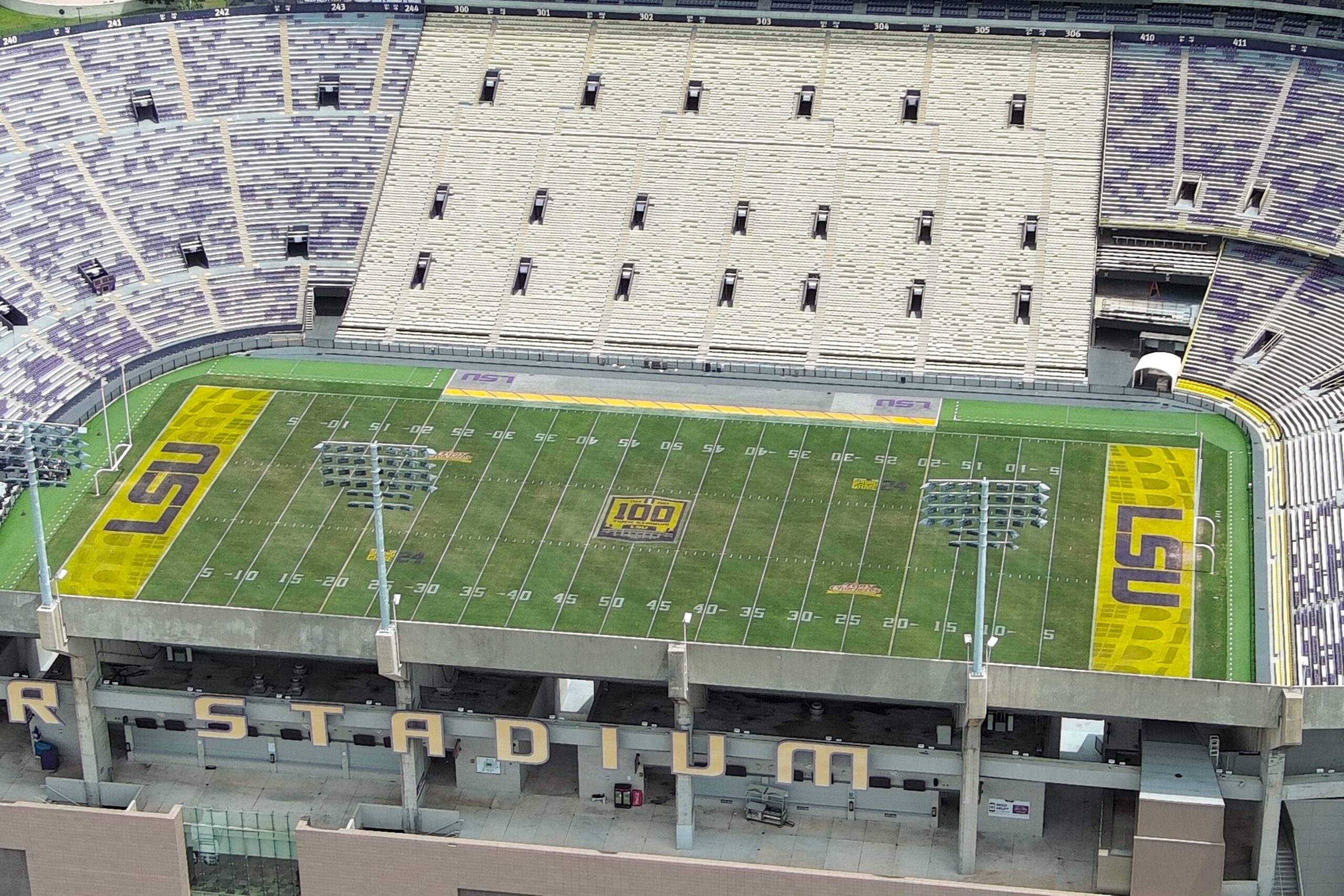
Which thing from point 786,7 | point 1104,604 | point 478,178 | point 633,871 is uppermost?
point 786,7

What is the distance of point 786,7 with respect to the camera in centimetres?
11662

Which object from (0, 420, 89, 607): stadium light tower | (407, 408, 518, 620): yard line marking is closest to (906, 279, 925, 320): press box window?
(407, 408, 518, 620): yard line marking

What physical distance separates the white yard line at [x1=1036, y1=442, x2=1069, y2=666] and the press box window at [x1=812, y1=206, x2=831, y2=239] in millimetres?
17387

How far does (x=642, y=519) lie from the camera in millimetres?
92688

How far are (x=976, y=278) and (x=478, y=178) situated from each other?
80.5 ft

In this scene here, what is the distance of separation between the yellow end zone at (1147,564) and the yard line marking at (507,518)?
72.4ft

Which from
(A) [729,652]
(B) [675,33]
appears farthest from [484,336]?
(A) [729,652]

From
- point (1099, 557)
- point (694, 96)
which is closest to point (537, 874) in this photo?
point (1099, 557)

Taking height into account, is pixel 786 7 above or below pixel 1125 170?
above

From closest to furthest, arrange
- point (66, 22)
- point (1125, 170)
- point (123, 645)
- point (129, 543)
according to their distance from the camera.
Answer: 1. point (123, 645)
2. point (129, 543)
3. point (1125, 170)
4. point (66, 22)

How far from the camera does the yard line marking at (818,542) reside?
280 ft

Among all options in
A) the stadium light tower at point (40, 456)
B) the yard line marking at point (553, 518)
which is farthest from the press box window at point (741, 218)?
the stadium light tower at point (40, 456)

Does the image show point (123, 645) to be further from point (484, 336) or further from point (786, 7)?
point (786, 7)

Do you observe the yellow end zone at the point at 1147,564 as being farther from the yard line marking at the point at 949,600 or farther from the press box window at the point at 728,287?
the press box window at the point at 728,287
